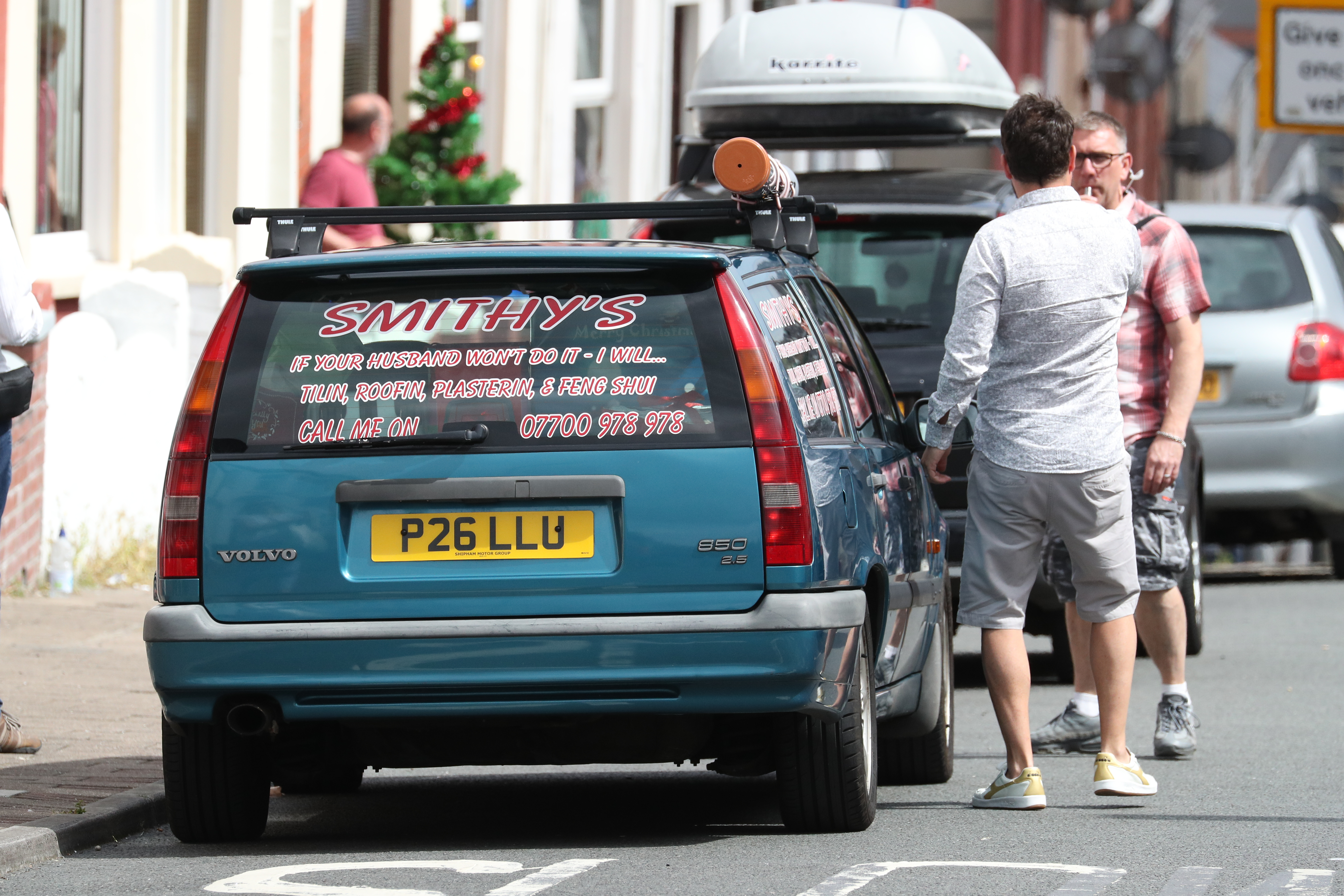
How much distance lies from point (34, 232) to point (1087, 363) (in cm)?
737

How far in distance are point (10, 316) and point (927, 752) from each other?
2913mm

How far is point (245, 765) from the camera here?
6.43 meters

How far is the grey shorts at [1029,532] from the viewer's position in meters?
6.89

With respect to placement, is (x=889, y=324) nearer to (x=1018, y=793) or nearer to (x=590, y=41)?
(x=1018, y=793)

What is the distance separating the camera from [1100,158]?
804 centimetres

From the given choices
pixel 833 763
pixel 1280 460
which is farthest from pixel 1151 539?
pixel 1280 460

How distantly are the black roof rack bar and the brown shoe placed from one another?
1.86 m

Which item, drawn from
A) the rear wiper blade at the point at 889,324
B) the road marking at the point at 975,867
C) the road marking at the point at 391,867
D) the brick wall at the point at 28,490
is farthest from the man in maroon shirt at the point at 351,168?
the road marking at the point at 975,867

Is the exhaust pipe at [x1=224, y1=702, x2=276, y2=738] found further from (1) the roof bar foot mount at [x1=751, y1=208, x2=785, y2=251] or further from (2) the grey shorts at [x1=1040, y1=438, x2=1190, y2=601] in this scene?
(2) the grey shorts at [x1=1040, y1=438, x2=1190, y2=601]

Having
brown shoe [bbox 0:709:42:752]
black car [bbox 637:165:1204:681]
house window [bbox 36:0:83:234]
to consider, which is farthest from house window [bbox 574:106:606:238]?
brown shoe [bbox 0:709:42:752]

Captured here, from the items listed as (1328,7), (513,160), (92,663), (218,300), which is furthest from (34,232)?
(1328,7)

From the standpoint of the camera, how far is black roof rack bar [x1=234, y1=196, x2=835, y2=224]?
6422 mm

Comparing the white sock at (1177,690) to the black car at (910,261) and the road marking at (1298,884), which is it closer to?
the black car at (910,261)

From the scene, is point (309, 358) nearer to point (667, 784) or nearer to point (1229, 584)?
point (667, 784)
